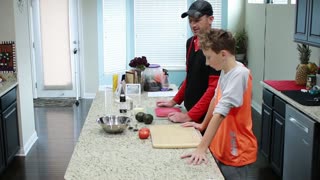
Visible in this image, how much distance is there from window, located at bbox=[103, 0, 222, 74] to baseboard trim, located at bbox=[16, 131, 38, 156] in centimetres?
273

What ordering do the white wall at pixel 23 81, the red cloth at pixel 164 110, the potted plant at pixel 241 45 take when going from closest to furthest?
the red cloth at pixel 164 110
the white wall at pixel 23 81
the potted plant at pixel 241 45

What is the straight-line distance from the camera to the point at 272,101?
4172 mm

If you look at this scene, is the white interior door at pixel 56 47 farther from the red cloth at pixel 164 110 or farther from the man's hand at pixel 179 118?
the man's hand at pixel 179 118

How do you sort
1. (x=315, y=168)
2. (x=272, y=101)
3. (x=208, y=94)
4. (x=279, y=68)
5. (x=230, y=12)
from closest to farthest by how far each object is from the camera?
(x=208, y=94), (x=315, y=168), (x=272, y=101), (x=279, y=68), (x=230, y=12)

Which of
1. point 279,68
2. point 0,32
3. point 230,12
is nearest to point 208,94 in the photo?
point 0,32

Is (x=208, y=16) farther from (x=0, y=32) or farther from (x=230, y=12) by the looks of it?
(x=230, y=12)

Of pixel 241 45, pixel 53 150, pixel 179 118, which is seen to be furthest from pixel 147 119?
pixel 241 45

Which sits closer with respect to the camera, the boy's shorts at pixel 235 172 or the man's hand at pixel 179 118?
the boy's shorts at pixel 235 172

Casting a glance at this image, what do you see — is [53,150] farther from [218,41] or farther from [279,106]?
[218,41]

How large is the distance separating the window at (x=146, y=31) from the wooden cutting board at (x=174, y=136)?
5.33 metres

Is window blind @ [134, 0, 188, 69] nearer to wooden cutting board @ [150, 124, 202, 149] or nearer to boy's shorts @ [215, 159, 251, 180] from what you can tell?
wooden cutting board @ [150, 124, 202, 149]

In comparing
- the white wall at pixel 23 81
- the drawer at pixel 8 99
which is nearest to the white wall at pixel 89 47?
the white wall at pixel 23 81

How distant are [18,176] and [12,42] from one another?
1402 mm

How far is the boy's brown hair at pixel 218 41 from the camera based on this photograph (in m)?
2.08
